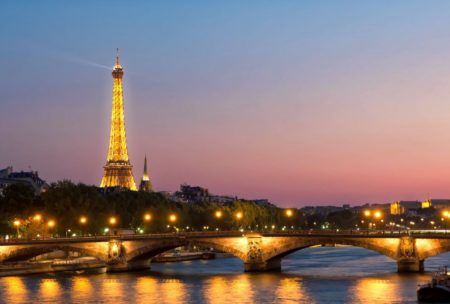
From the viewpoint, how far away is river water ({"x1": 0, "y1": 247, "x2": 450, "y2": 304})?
59812mm

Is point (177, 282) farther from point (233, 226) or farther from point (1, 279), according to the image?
point (233, 226)

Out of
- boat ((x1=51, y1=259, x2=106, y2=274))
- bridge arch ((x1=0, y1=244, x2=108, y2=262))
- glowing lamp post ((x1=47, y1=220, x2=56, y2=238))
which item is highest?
glowing lamp post ((x1=47, y1=220, x2=56, y2=238))

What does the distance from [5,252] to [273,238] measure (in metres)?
25.9

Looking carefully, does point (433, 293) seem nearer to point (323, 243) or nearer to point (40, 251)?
point (323, 243)

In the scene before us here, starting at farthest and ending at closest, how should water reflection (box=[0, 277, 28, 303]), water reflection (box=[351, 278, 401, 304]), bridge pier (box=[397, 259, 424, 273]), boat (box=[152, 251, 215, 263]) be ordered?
boat (box=[152, 251, 215, 263])
bridge pier (box=[397, 259, 424, 273])
water reflection (box=[0, 277, 28, 303])
water reflection (box=[351, 278, 401, 304])

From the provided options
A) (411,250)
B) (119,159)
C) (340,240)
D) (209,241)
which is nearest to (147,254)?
(209,241)

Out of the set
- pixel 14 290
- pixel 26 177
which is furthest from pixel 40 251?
pixel 26 177

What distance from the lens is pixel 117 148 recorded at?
6142 inches

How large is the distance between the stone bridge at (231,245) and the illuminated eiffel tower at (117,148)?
65.8 meters

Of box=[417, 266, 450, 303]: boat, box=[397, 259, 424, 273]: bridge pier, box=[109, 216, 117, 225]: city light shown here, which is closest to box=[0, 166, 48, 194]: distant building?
box=[109, 216, 117, 225]: city light

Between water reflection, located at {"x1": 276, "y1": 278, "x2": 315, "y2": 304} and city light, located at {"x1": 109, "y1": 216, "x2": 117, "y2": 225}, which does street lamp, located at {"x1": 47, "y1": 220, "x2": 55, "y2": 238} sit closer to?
city light, located at {"x1": 109, "y1": 216, "x2": 117, "y2": 225}

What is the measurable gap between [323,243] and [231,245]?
9.04 metres

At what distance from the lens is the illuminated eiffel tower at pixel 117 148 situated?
15450 centimetres

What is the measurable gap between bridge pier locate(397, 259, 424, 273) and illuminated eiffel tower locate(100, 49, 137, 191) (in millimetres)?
85902
